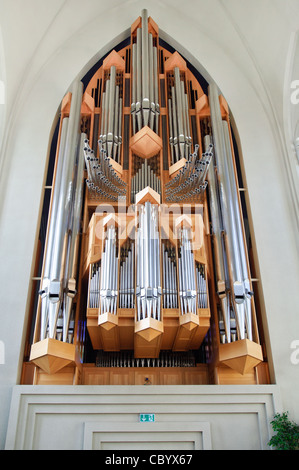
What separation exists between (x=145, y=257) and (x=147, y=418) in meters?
2.30

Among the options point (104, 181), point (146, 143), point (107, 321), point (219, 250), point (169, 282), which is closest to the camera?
point (107, 321)

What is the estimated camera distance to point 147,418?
6.39 metres

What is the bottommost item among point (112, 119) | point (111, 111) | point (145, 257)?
point (145, 257)

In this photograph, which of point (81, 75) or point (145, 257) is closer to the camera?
point (145, 257)

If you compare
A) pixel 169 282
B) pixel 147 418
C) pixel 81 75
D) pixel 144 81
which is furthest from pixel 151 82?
pixel 147 418

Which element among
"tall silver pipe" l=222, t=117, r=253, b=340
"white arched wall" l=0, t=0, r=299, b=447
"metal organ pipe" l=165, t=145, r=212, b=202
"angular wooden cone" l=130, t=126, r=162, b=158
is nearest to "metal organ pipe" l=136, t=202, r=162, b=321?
"metal organ pipe" l=165, t=145, r=212, b=202

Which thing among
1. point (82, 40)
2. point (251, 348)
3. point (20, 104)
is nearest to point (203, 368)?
point (251, 348)

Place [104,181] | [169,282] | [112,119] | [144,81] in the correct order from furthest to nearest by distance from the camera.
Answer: [144,81]
[112,119]
[104,181]
[169,282]

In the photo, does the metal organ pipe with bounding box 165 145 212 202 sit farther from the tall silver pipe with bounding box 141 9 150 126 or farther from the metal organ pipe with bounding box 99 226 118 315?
the metal organ pipe with bounding box 99 226 118 315

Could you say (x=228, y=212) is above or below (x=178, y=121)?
below

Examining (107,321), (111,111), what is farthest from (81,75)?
(107,321)

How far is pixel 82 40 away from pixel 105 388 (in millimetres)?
7775

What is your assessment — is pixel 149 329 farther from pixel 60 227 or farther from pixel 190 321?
pixel 60 227

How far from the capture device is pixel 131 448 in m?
6.29
